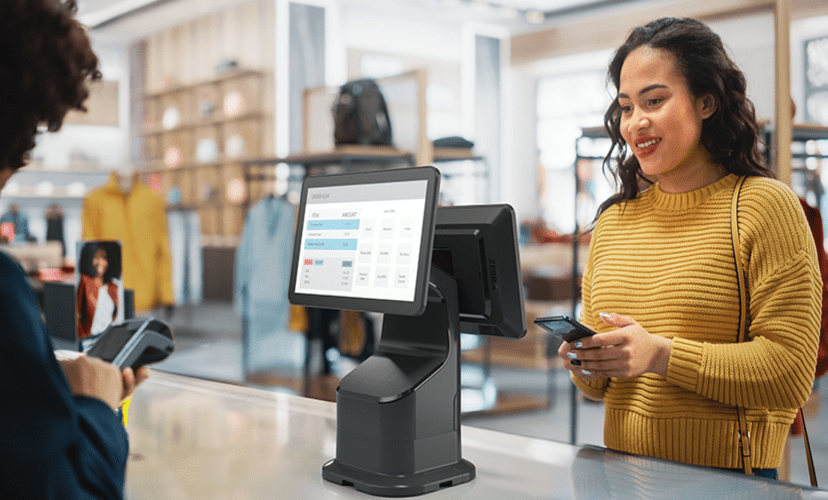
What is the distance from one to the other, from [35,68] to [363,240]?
60 centimetres

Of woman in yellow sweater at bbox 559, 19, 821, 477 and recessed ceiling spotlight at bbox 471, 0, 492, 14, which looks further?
recessed ceiling spotlight at bbox 471, 0, 492, 14

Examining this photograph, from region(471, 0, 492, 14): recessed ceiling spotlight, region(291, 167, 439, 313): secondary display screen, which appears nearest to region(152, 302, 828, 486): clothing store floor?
region(291, 167, 439, 313): secondary display screen

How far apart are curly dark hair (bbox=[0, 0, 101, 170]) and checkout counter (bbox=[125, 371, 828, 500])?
0.66 meters

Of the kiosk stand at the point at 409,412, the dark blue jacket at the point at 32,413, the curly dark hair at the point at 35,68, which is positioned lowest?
the kiosk stand at the point at 409,412

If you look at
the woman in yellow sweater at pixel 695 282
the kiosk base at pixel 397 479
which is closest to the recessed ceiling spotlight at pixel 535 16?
the woman in yellow sweater at pixel 695 282

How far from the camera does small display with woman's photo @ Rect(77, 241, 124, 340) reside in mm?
1570

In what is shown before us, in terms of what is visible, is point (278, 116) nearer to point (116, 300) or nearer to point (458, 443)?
point (116, 300)

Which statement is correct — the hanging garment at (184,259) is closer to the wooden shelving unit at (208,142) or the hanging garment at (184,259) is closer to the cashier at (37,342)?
the wooden shelving unit at (208,142)

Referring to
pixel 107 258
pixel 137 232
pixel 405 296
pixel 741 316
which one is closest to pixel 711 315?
pixel 741 316

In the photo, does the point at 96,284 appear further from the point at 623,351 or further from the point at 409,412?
the point at 623,351

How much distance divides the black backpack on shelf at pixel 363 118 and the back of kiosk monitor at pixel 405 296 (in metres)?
3.18

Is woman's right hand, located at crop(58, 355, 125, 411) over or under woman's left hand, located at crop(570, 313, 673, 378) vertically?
over

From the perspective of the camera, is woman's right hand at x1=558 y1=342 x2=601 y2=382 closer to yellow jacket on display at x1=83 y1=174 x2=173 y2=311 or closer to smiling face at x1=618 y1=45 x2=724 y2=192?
smiling face at x1=618 y1=45 x2=724 y2=192

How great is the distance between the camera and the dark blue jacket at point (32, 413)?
2.21 ft
